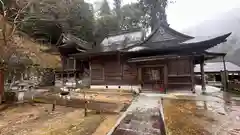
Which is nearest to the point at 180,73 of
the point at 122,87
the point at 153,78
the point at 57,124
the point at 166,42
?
the point at 153,78

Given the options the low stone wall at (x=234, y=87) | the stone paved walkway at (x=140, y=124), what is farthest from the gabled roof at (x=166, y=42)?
the stone paved walkway at (x=140, y=124)

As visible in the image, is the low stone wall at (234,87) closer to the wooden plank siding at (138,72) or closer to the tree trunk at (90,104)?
the wooden plank siding at (138,72)

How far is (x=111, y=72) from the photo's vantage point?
513 inches

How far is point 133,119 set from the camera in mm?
Result: 5164

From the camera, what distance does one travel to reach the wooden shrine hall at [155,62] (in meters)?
10.0

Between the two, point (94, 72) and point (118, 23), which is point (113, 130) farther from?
point (118, 23)

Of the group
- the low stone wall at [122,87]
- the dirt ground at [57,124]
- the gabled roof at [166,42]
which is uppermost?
the gabled roof at [166,42]

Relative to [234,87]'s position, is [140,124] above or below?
below

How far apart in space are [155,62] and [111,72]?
13.7ft

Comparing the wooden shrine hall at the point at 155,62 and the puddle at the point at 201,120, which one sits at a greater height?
the wooden shrine hall at the point at 155,62

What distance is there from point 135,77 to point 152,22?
→ 17.8m

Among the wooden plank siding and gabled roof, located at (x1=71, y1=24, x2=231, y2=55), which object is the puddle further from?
gabled roof, located at (x1=71, y1=24, x2=231, y2=55)

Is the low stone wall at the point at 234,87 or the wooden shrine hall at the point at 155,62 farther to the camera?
the low stone wall at the point at 234,87

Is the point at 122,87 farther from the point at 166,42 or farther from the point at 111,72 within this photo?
the point at 166,42
